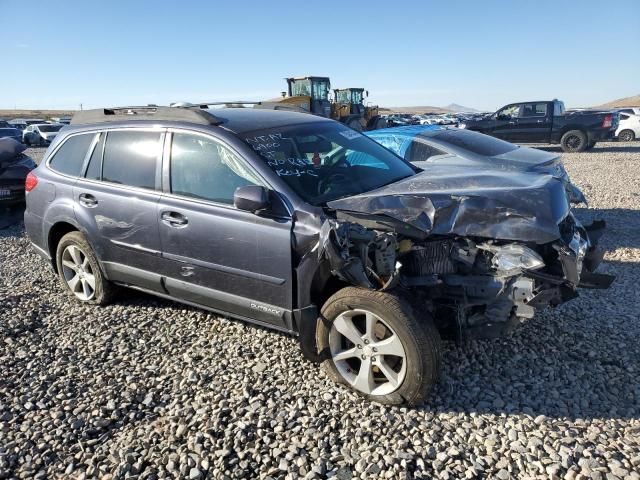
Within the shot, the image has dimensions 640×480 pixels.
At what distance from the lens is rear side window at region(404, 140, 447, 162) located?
21.8 ft

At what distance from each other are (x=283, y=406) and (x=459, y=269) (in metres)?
1.45

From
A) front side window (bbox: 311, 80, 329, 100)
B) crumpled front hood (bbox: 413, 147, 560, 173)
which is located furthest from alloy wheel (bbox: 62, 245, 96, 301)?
front side window (bbox: 311, 80, 329, 100)

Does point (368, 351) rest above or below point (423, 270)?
below

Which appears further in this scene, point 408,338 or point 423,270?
point 423,270

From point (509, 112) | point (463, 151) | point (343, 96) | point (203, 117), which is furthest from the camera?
point (343, 96)

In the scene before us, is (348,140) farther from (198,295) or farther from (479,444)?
(479,444)

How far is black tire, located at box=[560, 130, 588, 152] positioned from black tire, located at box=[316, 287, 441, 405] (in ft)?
57.7

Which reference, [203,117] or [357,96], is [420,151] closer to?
[203,117]

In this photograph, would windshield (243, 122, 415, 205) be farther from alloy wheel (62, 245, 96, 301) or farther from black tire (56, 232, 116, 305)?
alloy wheel (62, 245, 96, 301)

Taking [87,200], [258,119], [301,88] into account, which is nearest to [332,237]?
[258,119]

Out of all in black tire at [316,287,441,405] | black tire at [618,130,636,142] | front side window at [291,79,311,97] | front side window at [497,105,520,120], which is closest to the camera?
black tire at [316,287,441,405]

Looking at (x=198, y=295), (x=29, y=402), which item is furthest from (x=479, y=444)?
(x=29, y=402)

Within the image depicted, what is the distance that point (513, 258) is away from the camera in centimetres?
299

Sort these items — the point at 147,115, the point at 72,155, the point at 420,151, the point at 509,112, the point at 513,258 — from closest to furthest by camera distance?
1. the point at 513,258
2. the point at 147,115
3. the point at 72,155
4. the point at 420,151
5. the point at 509,112
